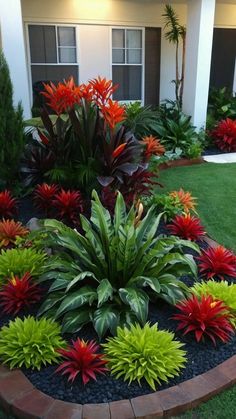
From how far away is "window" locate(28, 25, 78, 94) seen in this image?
8070 millimetres

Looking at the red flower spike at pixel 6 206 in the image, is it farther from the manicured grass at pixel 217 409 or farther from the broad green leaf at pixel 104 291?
the manicured grass at pixel 217 409

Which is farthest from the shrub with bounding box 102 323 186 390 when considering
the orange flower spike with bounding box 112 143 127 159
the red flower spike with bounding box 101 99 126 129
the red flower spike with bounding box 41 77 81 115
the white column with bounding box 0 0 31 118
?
the white column with bounding box 0 0 31 118

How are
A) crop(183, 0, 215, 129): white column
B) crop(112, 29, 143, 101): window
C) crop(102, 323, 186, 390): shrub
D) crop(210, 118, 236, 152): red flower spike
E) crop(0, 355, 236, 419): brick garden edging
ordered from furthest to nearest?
1. crop(112, 29, 143, 101): window
2. crop(210, 118, 236, 152): red flower spike
3. crop(183, 0, 215, 129): white column
4. crop(102, 323, 186, 390): shrub
5. crop(0, 355, 236, 419): brick garden edging

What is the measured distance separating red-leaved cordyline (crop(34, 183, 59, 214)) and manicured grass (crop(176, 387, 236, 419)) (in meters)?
2.45

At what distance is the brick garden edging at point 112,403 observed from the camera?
1.88 metres

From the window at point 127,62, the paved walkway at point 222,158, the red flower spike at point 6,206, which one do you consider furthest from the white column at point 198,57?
the red flower spike at point 6,206

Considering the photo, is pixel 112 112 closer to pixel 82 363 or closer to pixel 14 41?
pixel 82 363

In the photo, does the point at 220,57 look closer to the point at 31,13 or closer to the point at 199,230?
the point at 31,13

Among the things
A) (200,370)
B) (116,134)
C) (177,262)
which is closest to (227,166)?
(116,134)

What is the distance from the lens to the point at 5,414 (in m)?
1.97

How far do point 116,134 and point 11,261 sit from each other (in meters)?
1.71

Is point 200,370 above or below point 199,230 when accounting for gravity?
below

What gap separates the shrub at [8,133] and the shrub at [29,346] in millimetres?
2680

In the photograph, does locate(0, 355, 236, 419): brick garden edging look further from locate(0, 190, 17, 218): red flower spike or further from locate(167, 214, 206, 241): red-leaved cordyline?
locate(0, 190, 17, 218): red flower spike
